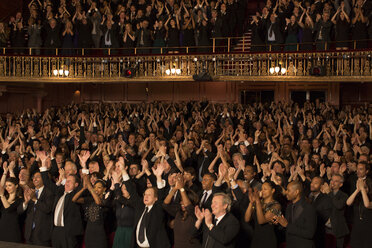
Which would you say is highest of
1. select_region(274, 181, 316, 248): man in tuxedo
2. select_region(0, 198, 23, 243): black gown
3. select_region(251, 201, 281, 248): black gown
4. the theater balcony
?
the theater balcony

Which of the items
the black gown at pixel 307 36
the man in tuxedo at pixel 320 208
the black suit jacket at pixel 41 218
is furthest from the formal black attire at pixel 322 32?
the black suit jacket at pixel 41 218

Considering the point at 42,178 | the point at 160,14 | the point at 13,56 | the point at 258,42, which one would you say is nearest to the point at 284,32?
the point at 258,42

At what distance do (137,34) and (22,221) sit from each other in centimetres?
975

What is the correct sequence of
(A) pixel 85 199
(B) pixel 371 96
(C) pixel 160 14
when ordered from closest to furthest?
(A) pixel 85 199
(C) pixel 160 14
(B) pixel 371 96

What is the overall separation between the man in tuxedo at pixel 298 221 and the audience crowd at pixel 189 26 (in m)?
9.28

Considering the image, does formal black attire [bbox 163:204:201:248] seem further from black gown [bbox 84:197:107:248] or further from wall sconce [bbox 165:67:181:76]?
wall sconce [bbox 165:67:181:76]

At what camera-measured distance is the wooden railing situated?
13031 millimetres

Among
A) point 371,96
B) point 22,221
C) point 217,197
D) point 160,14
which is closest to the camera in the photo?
point 217,197

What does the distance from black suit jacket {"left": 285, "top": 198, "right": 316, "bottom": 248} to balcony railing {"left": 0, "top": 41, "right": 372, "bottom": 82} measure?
899 centimetres

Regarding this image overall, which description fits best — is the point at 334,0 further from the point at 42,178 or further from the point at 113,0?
the point at 42,178

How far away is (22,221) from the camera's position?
6.14m

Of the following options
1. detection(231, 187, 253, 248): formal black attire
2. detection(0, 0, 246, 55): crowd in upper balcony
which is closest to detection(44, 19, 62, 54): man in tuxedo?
detection(0, 0, 246, 55): crowd in upper balcony

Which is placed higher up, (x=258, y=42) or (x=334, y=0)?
(x=334, y=0)

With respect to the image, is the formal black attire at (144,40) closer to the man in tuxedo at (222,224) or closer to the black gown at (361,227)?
the black gown at (361,227)
